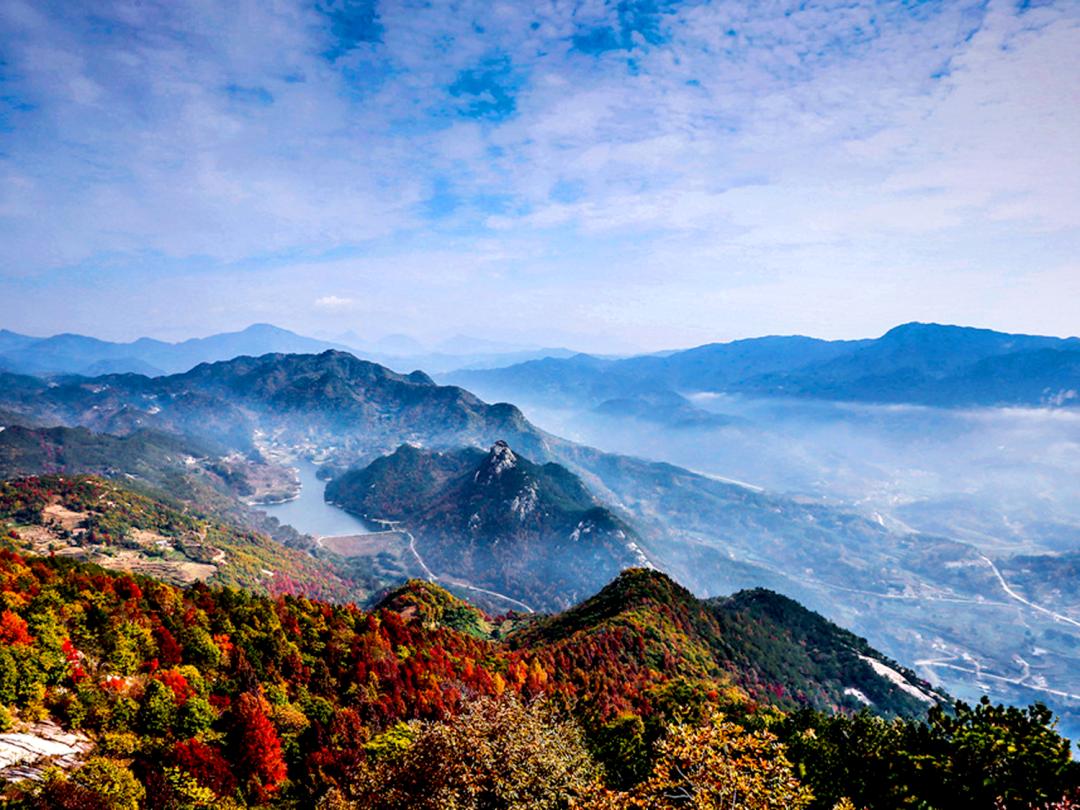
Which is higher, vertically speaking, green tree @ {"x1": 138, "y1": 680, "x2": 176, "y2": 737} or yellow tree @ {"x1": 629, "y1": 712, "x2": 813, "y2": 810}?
yellow tree @ {"x1": 629, "y1": 712, "x2": 813, "y2": 810}

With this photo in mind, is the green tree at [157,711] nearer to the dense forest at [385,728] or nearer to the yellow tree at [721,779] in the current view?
the dense forest at [385,728]

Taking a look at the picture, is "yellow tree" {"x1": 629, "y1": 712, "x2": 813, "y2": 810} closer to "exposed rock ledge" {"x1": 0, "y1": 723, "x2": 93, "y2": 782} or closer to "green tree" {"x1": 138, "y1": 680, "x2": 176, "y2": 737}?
"exposed rock ledge" {"x1": 0, "y1": 723, "x2": 93, "y2": 782}

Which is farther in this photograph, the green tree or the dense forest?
the green tree

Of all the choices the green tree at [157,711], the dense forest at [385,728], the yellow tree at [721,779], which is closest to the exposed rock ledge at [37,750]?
the dense forest at [385,728]

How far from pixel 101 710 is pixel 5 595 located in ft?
40.9

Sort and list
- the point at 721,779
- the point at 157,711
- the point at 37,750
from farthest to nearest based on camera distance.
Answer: the point at 157,711, the point at 37,750, the point at 721,779

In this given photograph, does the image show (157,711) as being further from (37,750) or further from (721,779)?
(721,779)

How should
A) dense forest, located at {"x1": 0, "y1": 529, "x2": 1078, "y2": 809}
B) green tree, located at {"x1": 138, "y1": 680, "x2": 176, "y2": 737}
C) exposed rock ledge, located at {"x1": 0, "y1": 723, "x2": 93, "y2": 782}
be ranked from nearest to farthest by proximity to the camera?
dense forest, located at {"x1": 0, "y1": 529, "x2": 1078, "y2": 809} → exposed rock ledge, located at {"x1": 0, "y1": 723, "x2": 93, "y2": 782} → green tree, located at {"x1": 138, "y1": 680, "x2": 176, "y2": 737}

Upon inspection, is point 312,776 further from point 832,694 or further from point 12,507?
point 12,507

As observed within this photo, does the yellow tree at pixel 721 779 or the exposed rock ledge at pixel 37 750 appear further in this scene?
the exposed rock ledge at pixel 37 750

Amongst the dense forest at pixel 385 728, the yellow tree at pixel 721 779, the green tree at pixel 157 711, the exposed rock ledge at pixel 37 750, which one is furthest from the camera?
the green tree at pixel 157 711

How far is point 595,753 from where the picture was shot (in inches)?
1545

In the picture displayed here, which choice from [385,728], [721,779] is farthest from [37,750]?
[721,779]

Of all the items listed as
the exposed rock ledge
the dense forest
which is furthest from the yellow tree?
the exposed rock ledge
